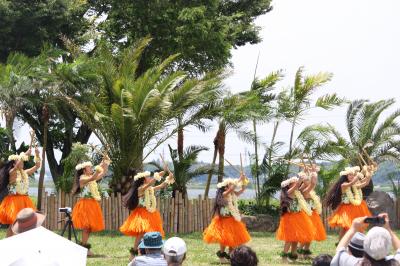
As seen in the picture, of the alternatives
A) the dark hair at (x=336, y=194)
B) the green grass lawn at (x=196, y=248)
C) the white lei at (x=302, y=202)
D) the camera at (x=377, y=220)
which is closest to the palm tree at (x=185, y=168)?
the green grass lawn at (x=196, y=248)

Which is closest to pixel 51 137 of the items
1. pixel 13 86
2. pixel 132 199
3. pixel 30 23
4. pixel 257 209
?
pixel 30 23

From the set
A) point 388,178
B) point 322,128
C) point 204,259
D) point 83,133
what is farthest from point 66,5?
point 204,259

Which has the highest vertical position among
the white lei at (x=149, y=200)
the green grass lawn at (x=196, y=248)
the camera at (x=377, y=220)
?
the white lei at (x=149, y=200)

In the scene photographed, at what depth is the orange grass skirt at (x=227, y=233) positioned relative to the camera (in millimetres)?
11130

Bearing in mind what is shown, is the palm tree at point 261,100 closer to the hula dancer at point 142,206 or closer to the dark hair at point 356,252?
the hula dancer at point 142,206

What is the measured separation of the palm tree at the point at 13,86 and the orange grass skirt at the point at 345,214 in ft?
25.2

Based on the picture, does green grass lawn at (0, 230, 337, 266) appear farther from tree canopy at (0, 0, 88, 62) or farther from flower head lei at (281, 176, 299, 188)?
tree canopy at (0, 0, 88, 62)

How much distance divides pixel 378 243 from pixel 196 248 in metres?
9.04

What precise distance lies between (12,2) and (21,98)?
388cm

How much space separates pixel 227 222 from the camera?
37.1ft

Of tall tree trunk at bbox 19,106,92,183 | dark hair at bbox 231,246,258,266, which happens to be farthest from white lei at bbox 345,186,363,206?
tall tree trunk at bbox 19,106,92,183

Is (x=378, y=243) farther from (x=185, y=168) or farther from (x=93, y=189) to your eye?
(x=185, y=168)

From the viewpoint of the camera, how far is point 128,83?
56.2ft

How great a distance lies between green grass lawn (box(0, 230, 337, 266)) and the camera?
1160 cm
